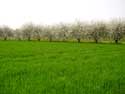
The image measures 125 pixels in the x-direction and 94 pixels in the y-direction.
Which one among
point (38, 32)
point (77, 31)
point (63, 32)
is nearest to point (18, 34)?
point (38, 32)

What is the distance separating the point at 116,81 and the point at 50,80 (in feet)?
11.4

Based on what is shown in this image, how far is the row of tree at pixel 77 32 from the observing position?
91062mm

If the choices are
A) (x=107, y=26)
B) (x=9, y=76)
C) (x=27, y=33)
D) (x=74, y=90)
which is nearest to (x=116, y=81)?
(x=74, y=90)

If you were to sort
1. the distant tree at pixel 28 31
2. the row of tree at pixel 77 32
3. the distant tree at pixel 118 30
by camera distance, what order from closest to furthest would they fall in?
the distant tree at pixel 118 30 < the row of tree at pixel 77 32 < the distant tree at pixel 28 31

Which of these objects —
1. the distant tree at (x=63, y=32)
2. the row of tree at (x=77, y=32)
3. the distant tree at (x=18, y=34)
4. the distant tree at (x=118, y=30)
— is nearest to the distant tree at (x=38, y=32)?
the row of tree at (x=77, y=32)

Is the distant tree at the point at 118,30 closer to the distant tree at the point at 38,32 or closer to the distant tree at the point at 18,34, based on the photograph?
the distant tree at the point at 38,32

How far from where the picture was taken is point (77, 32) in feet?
→ 354

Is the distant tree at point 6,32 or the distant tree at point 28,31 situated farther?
the distant tree at point 6,32

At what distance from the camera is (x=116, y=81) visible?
34.7ft

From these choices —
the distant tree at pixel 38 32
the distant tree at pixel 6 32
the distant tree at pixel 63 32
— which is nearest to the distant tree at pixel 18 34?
the distant tree at pixel 6 32

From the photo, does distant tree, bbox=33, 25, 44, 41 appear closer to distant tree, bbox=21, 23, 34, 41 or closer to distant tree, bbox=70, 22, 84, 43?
distant tree, bbox=21, 23, 34, 41

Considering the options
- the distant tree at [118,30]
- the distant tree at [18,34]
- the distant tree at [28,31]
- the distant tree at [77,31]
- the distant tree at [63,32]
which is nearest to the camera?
the distant tree at [118,30]

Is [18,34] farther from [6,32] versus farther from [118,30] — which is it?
[118,30]

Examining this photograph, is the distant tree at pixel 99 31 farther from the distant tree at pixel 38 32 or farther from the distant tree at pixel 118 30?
the distant tree at pixel 38 32
